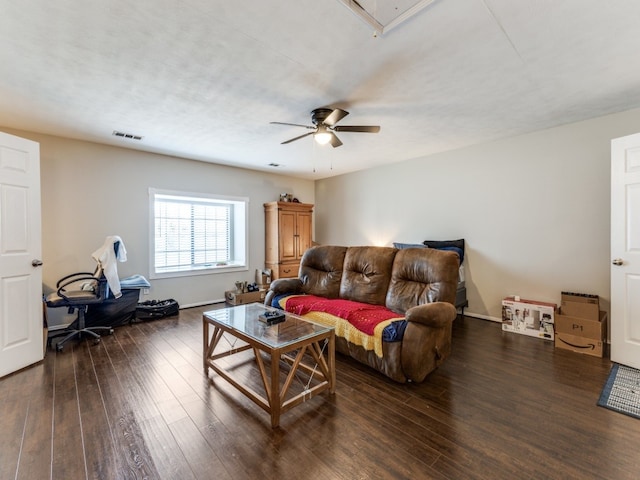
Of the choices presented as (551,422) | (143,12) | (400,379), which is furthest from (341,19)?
(551,422)

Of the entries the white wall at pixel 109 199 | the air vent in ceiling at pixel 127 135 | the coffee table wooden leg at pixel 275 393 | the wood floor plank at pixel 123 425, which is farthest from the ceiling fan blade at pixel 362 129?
the white wall at pixel 109 199

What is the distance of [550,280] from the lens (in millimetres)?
3723

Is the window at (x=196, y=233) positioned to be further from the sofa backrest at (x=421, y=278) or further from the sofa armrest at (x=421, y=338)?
the sofa armrest at (x=421, y=338)

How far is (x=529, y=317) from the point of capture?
361 centimetres

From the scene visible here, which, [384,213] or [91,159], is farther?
[384,213]

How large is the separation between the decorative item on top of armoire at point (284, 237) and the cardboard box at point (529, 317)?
380cm

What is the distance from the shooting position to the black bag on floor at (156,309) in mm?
4238

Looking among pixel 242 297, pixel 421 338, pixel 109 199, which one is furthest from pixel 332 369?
pixel 109 199

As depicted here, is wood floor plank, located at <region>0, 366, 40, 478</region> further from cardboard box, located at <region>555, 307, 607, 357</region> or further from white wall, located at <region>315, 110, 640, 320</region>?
white wall, located at <region>315, 110, 640, 320</region>

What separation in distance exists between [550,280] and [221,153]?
510cm

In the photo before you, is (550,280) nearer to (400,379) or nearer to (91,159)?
(400,379)

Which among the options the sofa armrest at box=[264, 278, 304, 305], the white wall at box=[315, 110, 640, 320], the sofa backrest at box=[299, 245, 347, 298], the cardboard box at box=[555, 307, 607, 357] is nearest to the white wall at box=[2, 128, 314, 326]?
the sofa armrest at box=[264, 278, 304, 305]

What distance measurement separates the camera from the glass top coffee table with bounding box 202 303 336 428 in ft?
6.44

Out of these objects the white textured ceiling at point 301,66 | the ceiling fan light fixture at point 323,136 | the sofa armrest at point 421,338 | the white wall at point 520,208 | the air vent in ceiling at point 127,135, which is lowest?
the sofa armrest at point 421,338
